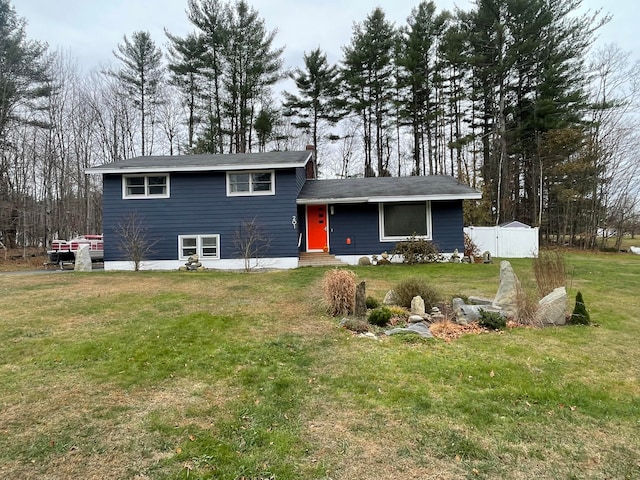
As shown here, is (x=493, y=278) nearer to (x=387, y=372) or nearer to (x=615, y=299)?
(x=615, y=299)

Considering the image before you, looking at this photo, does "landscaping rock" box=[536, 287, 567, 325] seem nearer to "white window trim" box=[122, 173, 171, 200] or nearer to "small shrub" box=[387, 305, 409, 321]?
"small shrub" box=[387, 305, 409, 321]

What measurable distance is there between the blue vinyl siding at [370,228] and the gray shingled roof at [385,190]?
21.5 inches

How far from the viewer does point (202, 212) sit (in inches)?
529

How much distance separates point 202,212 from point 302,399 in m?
11.3

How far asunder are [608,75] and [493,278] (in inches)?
808

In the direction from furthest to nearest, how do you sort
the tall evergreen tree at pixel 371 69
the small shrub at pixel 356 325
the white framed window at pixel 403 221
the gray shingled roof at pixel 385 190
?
the tall evergreen tree at pixel 371 69 → the white framed window at pixel 403 221 → the gray shingled roof at pixel 385 190 → the small shrub at pixel 356 325

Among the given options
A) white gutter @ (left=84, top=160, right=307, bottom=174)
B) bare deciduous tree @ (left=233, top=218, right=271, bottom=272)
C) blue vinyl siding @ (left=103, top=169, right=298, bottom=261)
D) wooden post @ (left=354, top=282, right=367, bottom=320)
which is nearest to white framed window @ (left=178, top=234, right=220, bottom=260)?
blue vinyl siding @ (left=103, top=169, right=298, bottom=261)

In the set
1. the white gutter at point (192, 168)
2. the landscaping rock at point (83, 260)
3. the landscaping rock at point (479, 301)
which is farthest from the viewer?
the landscaping rock at point (83, 260)

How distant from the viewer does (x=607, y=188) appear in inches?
855

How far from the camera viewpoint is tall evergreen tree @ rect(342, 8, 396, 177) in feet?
77.3

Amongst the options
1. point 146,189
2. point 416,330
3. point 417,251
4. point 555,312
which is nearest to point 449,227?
point 417,251

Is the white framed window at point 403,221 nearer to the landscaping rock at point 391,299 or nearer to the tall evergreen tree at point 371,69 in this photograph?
the landscaping rock at point 391,299

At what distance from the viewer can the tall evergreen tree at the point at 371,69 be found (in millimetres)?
23562

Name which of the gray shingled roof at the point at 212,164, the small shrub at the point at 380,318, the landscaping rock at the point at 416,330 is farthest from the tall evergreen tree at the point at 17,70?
the landscaping rock at the point at 416,330
